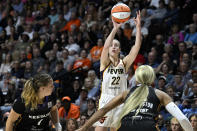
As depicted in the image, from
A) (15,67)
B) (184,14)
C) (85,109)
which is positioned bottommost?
(85,109)

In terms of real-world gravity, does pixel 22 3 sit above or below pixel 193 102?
above

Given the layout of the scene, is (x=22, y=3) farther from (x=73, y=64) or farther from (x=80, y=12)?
(x=73, y=64)

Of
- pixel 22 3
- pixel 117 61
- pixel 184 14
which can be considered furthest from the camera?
pixel 22 3

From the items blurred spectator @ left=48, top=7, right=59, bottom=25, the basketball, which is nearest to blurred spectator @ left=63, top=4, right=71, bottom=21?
blurred spectator @ left=48, top=7, right=59, bottom=25

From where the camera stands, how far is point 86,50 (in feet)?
43.8

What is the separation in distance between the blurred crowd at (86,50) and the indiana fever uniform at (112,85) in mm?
1763

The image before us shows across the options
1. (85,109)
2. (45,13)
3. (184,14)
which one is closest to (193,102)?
(85,109)

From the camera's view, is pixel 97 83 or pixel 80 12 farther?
pixel 80 12

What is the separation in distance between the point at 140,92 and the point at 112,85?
233 cm

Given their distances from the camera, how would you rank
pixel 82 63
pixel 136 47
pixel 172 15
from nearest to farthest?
pixel 136 47 → pixel 82 63 → pixel 172 15

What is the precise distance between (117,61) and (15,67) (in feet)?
24.6

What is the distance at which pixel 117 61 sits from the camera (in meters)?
6.76

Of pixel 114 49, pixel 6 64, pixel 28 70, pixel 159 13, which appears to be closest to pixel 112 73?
pixel 114 49

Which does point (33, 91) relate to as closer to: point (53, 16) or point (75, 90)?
point (75, 90)
